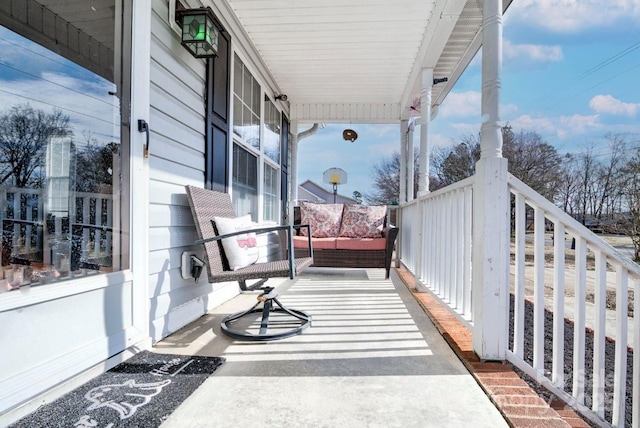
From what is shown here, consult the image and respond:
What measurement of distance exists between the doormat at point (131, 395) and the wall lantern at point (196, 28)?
196cm

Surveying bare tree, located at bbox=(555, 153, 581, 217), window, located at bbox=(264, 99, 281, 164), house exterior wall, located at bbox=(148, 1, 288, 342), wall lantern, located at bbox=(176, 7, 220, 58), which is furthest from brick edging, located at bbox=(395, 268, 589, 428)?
bare tree, located at bbox=(555, 153, 581, 217)

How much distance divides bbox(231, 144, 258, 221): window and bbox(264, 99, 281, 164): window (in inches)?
25.7

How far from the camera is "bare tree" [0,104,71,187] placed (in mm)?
1344

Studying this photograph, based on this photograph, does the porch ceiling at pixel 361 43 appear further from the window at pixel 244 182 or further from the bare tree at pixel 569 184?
the bare tree at pixel 569 184

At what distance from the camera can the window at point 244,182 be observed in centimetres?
351

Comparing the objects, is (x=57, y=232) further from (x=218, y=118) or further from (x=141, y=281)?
(x=218, y=118)

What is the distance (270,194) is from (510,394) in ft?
13.5

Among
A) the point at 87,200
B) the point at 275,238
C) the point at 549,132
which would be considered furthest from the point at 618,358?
the point at 549,132

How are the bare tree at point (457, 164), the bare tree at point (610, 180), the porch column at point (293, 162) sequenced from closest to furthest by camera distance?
the porch column at point (293, 162) < the bare tree at point (610, 180) < the bare tree at point (457, 164)

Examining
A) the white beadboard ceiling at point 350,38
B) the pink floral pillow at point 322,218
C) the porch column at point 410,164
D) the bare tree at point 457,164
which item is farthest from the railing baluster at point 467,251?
the bare tree at point 457,164

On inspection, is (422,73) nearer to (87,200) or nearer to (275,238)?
(275,238)

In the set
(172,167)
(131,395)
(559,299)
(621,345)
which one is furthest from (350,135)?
(131,395)

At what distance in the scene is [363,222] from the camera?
4633 millimetres

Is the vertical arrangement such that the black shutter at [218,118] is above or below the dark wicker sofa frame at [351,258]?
above
